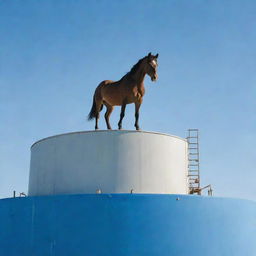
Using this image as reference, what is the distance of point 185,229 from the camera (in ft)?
34.7

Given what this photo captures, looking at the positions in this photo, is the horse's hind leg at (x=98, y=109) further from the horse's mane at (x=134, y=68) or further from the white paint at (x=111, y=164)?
the white paint at (x=111, y=164)

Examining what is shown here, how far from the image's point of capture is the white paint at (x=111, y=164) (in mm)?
11453

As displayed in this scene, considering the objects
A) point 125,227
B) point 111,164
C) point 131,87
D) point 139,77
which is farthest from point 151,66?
point 125,227

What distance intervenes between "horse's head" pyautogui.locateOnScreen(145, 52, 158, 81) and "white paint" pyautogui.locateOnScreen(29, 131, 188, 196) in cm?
183

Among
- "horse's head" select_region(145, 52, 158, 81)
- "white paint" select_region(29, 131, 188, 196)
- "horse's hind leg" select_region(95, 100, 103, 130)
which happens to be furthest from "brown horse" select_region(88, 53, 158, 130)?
"white paint" select_region(29, 131, 188, 196)

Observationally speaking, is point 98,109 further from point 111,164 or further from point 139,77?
point 111,164

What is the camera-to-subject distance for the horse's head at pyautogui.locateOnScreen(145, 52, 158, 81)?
493 inches

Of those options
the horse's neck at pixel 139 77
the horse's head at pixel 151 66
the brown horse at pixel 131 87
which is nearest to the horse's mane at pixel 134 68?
the brown horse at pixel 131 87

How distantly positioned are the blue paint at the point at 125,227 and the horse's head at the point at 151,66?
12.7 feet

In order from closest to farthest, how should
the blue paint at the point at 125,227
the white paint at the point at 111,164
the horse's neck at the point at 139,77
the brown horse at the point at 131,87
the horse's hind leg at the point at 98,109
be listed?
the blue paint at the point at 125,227 → the white paint at the point at 111,164 → the brown horse at the point at 131,87 → the horse's neck at the point at 139,77 → the horse's hind leg at the point at 98,109

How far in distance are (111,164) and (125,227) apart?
1.94m

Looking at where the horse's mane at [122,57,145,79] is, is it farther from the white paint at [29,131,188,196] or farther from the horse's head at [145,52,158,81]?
the white paint at [29,131,188,196]

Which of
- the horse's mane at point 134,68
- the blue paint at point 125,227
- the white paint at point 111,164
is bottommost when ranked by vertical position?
the blue paint at point 125,227

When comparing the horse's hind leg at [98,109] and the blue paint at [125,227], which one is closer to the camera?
the blue paint at [125,227]
